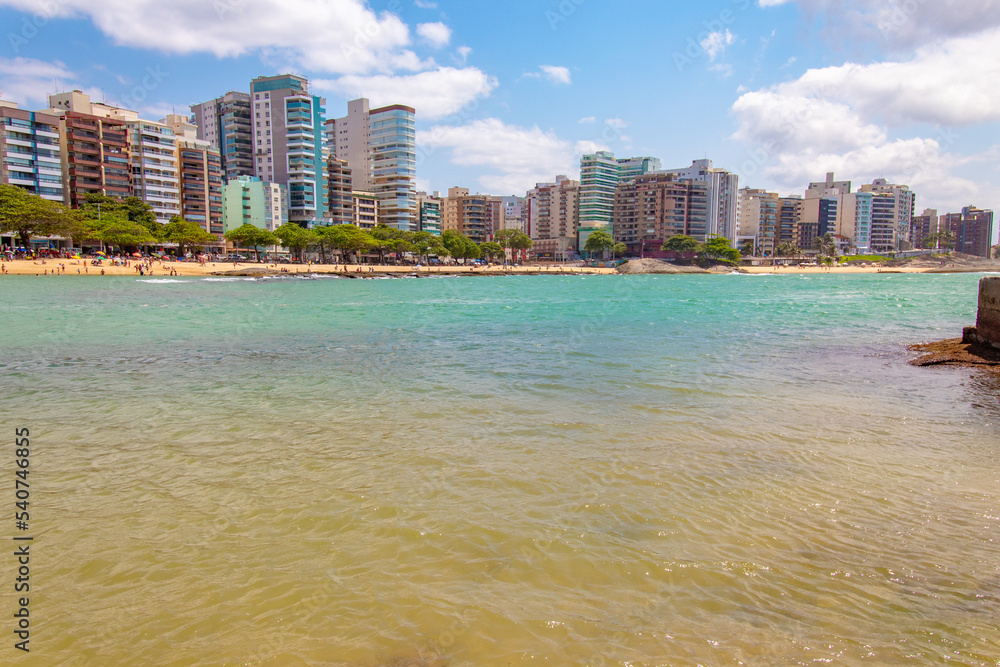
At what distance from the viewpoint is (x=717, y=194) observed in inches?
6786

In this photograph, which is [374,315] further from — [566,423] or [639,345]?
[566,423]

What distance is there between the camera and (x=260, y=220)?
388ft

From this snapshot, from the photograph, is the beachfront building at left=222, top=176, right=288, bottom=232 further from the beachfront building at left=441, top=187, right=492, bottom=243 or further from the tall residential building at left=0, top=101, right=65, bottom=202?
the beachfront building at left=441, top=187, right=492, bottom=243

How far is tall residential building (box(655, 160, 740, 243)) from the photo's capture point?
170750mm

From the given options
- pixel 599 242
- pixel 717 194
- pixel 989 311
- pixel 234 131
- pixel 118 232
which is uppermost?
pixel 234 131

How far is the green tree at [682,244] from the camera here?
5974 inches

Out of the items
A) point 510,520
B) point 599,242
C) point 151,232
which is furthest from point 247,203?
point 510,520

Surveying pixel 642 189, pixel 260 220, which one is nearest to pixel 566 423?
pixel 260 220

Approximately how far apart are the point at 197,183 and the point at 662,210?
118846 millimetres

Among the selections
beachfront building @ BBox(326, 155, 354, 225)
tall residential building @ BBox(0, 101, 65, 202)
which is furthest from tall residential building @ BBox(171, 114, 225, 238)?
beachfront building @ BBox(326, 155, 354, 225)

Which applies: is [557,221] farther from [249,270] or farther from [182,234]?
[182,234]

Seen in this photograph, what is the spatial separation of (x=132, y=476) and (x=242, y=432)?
190cm

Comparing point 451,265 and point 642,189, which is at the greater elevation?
point 642,189

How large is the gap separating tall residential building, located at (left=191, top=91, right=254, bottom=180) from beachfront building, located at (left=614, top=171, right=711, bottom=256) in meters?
106
